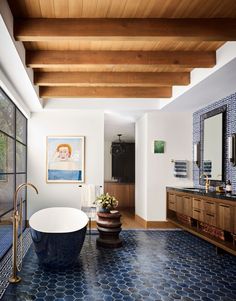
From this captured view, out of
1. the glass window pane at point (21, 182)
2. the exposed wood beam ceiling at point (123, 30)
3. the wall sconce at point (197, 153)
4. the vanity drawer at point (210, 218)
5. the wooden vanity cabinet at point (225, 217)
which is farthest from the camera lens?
the wall sconce at point (197, 153)

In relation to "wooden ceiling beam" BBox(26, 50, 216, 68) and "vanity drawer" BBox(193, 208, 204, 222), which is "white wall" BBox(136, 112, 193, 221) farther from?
"wooden ceiling beam" BBox(26, 50, 216, 68)

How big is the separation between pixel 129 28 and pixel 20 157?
3.69 m

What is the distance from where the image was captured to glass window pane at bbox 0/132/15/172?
162 inches

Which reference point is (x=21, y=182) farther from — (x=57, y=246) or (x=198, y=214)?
(x=198, y=214)

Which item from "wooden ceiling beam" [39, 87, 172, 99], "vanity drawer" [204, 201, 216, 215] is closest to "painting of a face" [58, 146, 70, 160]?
"wooden ceiling beam" [39, 87, 172, 99]

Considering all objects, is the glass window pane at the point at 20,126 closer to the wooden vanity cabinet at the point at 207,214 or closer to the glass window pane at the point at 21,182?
the glass window pane at the point at 21,182

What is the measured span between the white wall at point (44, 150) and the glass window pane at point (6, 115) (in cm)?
126

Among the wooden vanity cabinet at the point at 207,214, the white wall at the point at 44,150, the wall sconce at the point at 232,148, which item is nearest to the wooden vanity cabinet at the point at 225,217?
the wooden vanity cabinet at the point at 207,214

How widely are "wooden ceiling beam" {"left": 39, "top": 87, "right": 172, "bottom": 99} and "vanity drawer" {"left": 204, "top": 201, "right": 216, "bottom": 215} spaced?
2065 mm

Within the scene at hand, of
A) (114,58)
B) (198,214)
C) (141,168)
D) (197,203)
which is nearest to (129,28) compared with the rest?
(114,58)

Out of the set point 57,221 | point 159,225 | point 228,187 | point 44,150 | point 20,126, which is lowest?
point 159,225

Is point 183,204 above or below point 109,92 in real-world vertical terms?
below

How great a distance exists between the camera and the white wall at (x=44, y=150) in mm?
6008

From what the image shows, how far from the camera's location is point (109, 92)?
5312 mm
